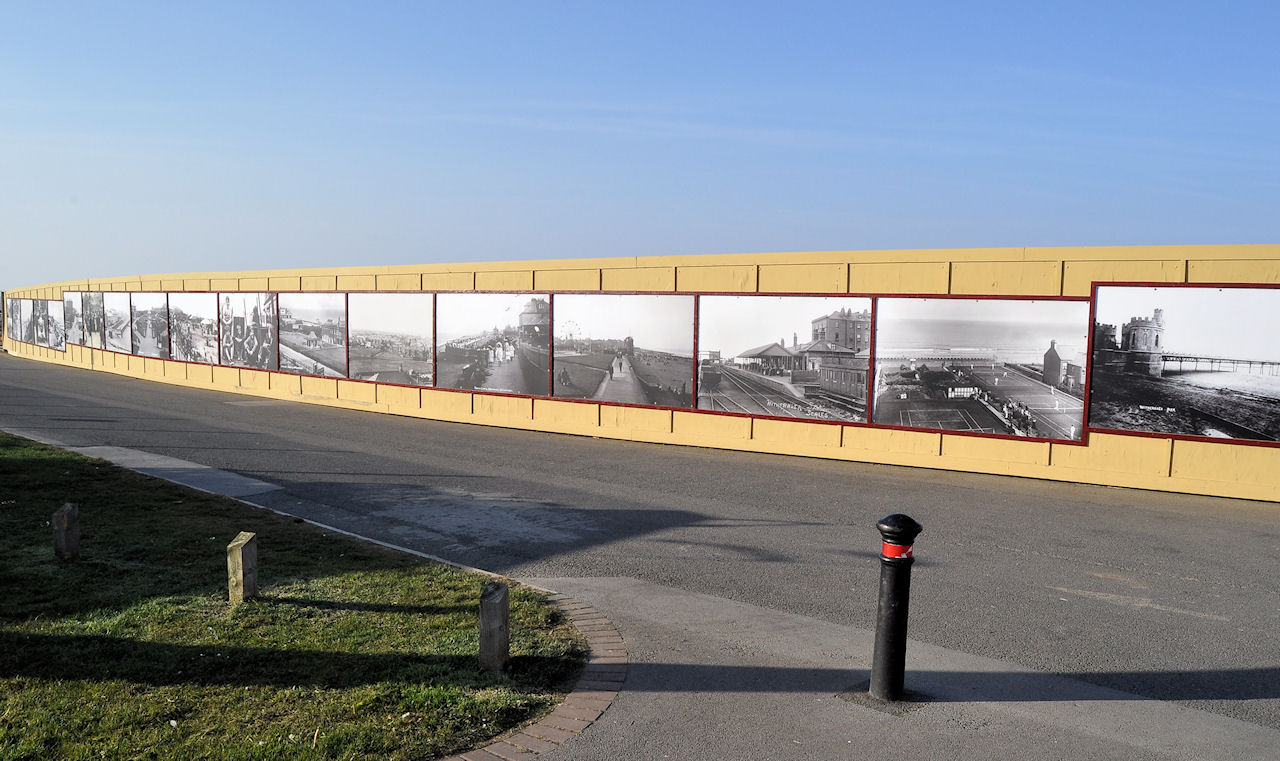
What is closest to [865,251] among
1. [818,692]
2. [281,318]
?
[818,692]

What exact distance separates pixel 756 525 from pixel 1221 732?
523 cm

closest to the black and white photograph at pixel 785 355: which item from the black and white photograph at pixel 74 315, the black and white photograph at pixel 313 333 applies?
the black and white photograph at pixel 313 333

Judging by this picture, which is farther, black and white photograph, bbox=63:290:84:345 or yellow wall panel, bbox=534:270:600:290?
black and white photograph, bbox=63:290:84:345

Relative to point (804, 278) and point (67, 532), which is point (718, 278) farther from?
point (67, 532)

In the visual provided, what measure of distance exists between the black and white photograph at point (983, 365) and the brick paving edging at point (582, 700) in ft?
28.2

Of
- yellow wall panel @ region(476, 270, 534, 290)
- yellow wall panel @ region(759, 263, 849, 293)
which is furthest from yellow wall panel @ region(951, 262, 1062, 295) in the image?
yellow wall panel @ region(476, 270, 534, 290)

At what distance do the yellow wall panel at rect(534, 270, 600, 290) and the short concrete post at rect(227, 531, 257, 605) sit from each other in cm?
1138

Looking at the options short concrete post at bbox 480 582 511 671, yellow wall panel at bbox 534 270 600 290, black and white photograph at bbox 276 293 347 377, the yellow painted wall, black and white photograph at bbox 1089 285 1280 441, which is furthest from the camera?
black and white photograph at bbox 276 293 347 377

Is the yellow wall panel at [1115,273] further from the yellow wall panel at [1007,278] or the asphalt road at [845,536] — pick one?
the asphalt road at [845,536]

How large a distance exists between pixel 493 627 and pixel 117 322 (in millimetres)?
34643

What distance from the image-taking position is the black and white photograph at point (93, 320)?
35.3 m

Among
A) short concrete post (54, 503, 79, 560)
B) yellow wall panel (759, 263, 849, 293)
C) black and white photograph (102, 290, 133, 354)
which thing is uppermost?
yellow wall panel (759, 263, 849, 293)

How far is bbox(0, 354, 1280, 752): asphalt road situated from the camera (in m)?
6.05

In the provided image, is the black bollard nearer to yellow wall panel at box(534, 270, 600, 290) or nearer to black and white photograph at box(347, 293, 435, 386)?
yellow wall panel at box(534, 270, 600, 290)
